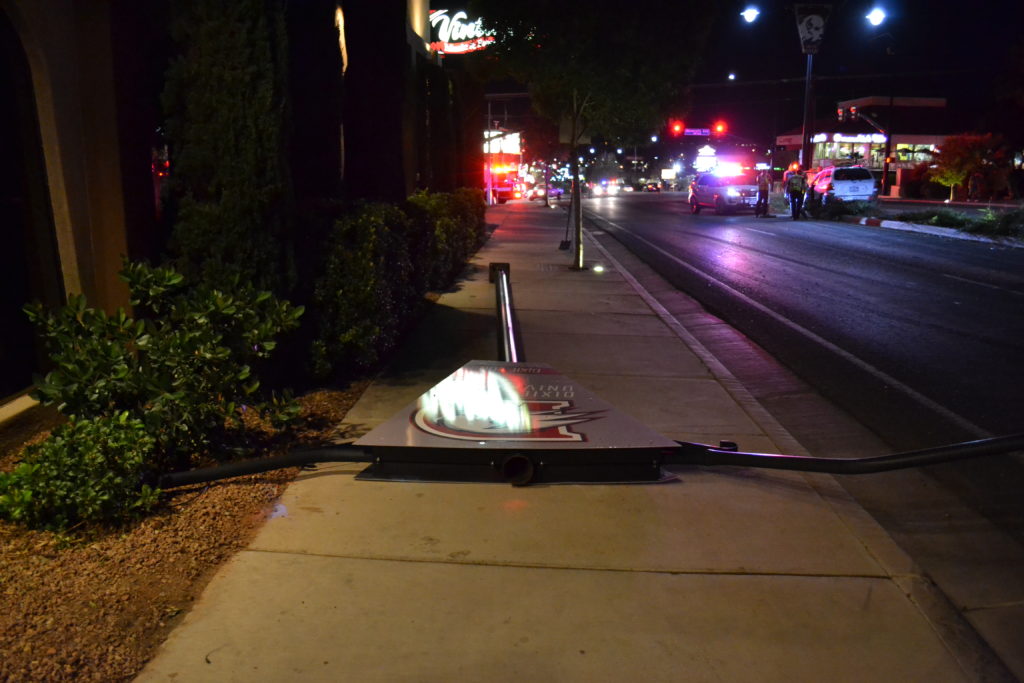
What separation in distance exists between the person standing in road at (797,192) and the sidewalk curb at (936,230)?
5.10ft

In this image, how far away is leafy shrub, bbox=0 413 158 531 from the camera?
14.0 ft

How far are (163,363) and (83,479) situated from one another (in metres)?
0.83

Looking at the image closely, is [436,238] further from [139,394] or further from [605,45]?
[139,394]

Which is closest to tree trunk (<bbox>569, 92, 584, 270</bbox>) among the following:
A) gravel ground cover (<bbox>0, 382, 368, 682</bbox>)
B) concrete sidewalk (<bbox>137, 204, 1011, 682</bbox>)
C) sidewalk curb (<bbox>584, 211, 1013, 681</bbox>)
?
sidewalk curb (<bbox>584, 211, 1013, 681</bbox>)

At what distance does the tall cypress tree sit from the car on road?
30.8m

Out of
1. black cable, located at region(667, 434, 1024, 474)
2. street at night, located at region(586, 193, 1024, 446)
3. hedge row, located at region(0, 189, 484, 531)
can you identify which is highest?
hedge row, located at region(0, 189, 484, 531)

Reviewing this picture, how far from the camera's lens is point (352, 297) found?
7.07m

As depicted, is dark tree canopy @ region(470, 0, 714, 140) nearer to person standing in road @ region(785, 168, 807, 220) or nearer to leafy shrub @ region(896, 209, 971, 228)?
leafy shrub @ region(896, 209, 971, 228)

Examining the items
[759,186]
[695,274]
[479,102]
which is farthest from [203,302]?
[759,186]

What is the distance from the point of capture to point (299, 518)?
15.5 ft

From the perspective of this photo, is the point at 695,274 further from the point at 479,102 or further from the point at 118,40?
the point at 479,102

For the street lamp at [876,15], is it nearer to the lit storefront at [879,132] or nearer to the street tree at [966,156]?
the street tree at [966,156]

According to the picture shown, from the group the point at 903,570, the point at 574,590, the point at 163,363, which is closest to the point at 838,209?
the point at 903,570

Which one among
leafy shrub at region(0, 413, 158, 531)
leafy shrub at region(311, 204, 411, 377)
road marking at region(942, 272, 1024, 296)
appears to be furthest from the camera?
road marking at region(942, 272, 1024, 296)
